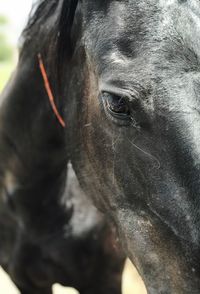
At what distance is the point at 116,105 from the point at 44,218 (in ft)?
4.71

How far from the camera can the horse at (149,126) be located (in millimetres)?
1399

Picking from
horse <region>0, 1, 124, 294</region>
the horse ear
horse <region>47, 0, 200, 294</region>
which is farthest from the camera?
horse <region>0, 1, 124, 294</region>

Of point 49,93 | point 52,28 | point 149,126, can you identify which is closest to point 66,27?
point 52,28

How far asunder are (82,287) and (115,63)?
68.3 inches

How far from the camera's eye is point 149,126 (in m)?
1.47

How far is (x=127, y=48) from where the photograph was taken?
5.17 feet

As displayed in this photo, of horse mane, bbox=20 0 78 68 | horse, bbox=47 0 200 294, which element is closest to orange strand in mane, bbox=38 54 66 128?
horse mane, bbox=20 0 78 68

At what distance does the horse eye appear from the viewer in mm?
1531

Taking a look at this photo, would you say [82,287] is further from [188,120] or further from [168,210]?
[188,120]

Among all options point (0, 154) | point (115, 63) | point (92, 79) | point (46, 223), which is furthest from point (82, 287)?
point (115, 63)

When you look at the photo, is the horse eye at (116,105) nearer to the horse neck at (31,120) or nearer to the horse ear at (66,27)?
the horse ear at (66,27)

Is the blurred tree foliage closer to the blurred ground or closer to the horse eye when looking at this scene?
the blurred ground

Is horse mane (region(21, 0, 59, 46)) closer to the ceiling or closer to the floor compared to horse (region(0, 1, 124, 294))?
closer to the ceiling

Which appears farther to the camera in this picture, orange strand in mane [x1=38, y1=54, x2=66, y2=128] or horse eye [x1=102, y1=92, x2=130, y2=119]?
orange strand in mane [x1=38, y1=54, x2=66, y2=128]
